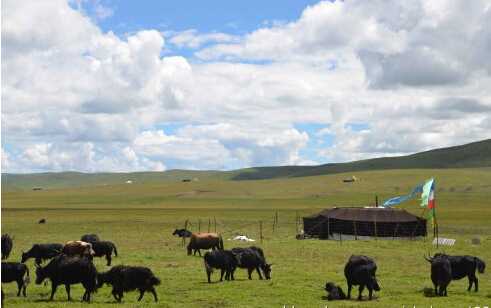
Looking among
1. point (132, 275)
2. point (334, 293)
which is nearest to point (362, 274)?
point (334, 293)

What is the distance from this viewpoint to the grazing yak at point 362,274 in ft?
65.3

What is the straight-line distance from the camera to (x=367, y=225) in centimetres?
4875

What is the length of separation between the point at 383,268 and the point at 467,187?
147 meters

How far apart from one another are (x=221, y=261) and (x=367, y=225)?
2734 centimetres

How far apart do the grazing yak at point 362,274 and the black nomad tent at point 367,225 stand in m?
27.6

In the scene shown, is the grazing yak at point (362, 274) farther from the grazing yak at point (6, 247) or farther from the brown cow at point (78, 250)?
the grazing yak at point (6, 247)

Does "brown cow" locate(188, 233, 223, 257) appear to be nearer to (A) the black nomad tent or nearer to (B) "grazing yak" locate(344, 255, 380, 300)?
(B) "grazing yak" locate(344, 255, 380, 300)

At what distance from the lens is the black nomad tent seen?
48.6 meters

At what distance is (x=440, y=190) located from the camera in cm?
Result: 16112

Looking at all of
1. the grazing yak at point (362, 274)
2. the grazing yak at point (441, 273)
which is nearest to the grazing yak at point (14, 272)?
the grazing yak at point (362, 274)

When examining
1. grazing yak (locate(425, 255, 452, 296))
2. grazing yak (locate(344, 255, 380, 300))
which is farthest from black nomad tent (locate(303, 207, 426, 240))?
grazing yak (locate(344, 255, 380, 300))

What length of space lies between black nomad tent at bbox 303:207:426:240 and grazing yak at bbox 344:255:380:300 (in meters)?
27.6

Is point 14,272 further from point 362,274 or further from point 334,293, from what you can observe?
point 362,274

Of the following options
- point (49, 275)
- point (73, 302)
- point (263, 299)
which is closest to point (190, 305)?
point (263, 299)
